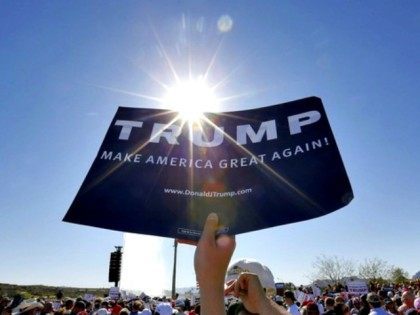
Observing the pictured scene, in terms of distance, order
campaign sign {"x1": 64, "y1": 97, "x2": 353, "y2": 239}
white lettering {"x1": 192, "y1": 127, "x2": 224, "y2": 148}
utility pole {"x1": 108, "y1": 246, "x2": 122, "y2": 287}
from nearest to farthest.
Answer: campaign sign {"x1": 64, "y1": 97, "x2": 353, "y2": 239}, white lettering {"x1": 192, "y1": 127, "x2": 224, "y2": 148}, utility pole {"x1": 108, "y1": 246, "x2": 122, "y2": 287}

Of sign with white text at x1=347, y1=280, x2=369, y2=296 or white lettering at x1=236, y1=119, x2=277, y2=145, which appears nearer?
white lettering at x1=236, y1=119, x2=277, y2=145

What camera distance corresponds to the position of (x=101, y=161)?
1881 mm

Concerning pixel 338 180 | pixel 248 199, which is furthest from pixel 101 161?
pixel 338 180

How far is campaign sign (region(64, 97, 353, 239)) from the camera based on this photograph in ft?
5.80

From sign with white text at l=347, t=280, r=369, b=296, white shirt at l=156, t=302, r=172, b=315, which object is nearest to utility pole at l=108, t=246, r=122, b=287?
white shirt at l=156, t=302, r=172, b=315

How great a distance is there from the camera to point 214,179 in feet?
6.13

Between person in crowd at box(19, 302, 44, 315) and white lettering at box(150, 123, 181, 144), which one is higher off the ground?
white lettering at box(150, 123, 181, 144)

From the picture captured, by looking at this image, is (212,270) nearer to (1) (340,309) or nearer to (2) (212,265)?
(2) (212,265)

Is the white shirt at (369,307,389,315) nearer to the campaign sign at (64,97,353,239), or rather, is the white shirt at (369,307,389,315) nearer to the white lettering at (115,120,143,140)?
the campaign sign at (64,97,353,239)

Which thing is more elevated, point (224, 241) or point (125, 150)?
point (125, 150)

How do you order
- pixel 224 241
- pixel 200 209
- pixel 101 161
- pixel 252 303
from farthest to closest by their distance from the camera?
pixel 101 161, pixel 200 209, pixel 252 303, pixel 224 241

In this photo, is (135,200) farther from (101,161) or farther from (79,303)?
(79,303)

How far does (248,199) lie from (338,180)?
15.5 inches

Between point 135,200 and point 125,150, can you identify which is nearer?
point 135,200
